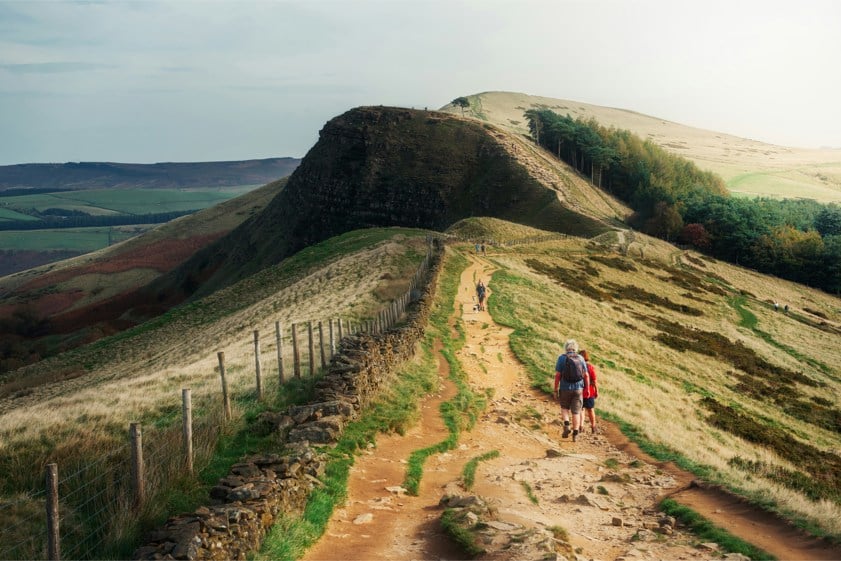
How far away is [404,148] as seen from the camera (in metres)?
147

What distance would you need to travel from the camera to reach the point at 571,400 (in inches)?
816

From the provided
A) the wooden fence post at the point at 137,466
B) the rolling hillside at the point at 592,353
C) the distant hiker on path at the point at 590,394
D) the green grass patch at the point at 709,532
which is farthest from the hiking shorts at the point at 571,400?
the wooden fence post at the point at 137,466

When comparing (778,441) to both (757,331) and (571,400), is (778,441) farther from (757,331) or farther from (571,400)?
(757,331)

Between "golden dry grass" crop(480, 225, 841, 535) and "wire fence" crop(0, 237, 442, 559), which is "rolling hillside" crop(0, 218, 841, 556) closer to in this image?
"golden dry grass" crop(480, 225, 841, 535)

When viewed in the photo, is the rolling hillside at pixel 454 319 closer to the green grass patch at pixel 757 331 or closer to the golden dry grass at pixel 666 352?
the golden dry grass at pixel 666 352

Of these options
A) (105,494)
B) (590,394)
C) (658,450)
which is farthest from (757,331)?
(105,494)

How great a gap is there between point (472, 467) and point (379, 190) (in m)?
127

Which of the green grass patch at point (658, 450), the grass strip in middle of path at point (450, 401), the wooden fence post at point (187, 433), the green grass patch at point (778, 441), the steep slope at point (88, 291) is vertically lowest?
the steep slope at point (88, 291)

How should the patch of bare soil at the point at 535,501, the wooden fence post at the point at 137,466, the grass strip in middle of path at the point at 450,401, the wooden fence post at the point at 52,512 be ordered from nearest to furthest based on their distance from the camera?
the wooden fence post at the point at 52,512 → the wooden fence post at the point at 137,466 → the patch of bare soil at the point at 535,501 → the grass strip in middle of path at the point at 450,401

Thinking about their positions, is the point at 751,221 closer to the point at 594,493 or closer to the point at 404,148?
the point at 404,148

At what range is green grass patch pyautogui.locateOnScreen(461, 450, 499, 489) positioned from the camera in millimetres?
15727

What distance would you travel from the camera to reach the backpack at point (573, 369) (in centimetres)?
2017

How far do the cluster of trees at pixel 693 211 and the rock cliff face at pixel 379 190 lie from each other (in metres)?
28.9

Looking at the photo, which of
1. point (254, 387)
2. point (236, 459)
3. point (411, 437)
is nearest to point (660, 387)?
point (411, 437)
